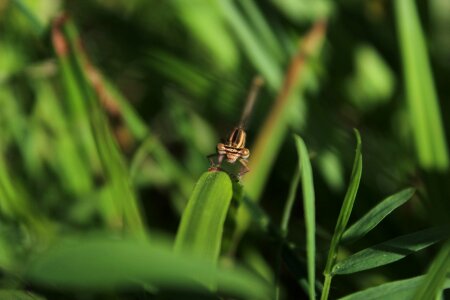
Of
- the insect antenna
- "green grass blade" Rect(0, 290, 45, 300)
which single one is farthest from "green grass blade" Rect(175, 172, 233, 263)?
the insect antenna

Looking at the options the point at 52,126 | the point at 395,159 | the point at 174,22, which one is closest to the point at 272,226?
the point at 395,159

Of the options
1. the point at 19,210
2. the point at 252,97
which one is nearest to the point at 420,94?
the point at 252,97

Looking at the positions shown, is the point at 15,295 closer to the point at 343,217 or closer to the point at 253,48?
Answer: the point at 343,217

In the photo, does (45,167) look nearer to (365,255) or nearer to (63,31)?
(63,31)

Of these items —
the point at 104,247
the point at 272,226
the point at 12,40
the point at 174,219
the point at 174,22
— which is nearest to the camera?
the point at 104,247

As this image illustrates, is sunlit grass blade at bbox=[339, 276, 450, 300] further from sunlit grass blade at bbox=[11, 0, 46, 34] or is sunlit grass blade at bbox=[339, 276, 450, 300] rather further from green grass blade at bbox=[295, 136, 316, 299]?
sunlit grass blade at bbox=[11, 0, 46, 34]

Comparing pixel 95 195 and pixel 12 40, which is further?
pixel 12 40

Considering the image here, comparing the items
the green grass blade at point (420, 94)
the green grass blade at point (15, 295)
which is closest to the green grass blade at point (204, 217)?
the green grass blade at point (15, 295)

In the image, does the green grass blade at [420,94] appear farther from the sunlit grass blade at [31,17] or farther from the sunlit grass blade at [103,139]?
the sunlit grass blade at [31,17]
